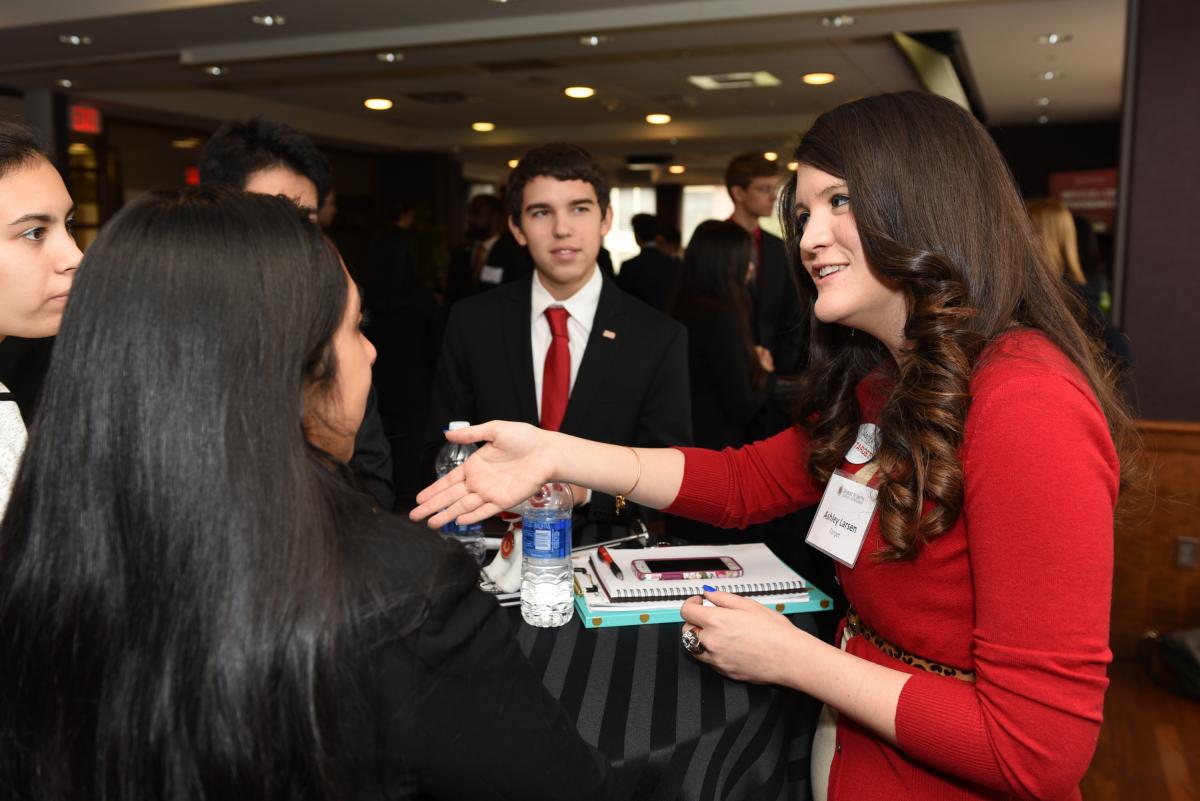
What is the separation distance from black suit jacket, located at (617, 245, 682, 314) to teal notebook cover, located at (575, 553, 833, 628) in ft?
16.0

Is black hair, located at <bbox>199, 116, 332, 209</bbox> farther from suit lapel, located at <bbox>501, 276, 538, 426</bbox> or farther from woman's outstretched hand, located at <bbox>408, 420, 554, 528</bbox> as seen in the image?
woman's outstretched hand, located at <bbox>408, 420, 554, 528</bbox>

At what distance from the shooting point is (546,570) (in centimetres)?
155

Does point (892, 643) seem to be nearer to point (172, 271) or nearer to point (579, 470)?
point (579, 470)

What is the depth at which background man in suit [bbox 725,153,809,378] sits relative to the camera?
14.4 feet

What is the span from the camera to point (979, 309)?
1.18 meters

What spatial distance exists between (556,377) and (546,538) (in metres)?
1.06

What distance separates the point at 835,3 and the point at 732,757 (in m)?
4.61

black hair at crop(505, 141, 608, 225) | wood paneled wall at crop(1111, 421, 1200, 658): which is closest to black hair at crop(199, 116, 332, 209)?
black hair at crop(505, 141, 608, 225)

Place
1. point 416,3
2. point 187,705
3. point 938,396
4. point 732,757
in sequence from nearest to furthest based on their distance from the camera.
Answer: point 187,705 < point 938,396 < point 732,757 < point 416,3

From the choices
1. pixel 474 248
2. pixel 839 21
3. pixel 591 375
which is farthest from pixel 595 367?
pixel 474 248

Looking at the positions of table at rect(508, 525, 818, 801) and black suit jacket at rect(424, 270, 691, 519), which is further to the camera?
black suit jacket at rect(424, 270, 691, 519)

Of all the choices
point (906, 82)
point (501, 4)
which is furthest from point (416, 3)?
point (906, 82)

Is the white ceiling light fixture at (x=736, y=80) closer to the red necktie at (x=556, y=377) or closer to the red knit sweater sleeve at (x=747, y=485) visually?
the red necktie at (x=556, y=377)

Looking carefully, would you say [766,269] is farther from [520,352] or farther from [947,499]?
[947,499]
